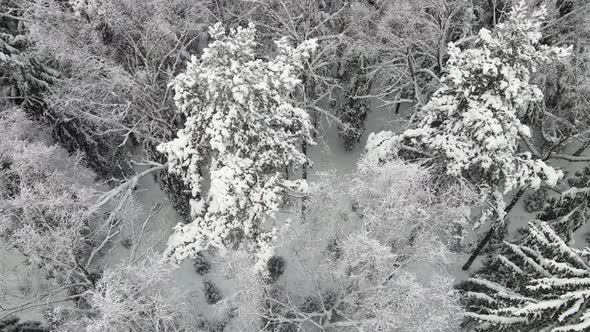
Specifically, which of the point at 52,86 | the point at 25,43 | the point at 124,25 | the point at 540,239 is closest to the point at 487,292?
the point at 540,239

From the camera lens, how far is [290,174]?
21.0m

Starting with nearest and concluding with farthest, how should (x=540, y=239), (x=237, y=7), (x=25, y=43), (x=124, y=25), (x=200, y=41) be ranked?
(x=540, y=239) → (x=124, y=25) → (x=25, y=43) → (x=237, y=7) → (x=200, y=41)

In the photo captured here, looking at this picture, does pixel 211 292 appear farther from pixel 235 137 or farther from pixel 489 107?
pixel 489 107

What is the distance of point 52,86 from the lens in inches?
679

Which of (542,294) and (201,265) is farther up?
(542,294)

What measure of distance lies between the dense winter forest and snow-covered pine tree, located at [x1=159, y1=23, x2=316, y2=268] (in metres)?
0.07

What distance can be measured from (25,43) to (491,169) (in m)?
17.7

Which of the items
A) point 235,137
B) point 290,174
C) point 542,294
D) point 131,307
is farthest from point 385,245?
point 290,174

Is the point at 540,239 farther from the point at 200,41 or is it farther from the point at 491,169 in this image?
the point at 200,41

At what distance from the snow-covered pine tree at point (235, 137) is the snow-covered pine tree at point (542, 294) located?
638cm

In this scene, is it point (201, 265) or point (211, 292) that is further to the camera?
point (201, 265)

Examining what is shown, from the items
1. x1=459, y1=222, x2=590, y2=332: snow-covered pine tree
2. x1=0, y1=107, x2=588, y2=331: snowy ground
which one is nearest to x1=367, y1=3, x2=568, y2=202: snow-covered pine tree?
x1=459, y1=222, x2=590, y2=332: snow-covered pine tree

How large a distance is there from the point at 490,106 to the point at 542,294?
476 cm

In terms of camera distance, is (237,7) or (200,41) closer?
(237,7)
